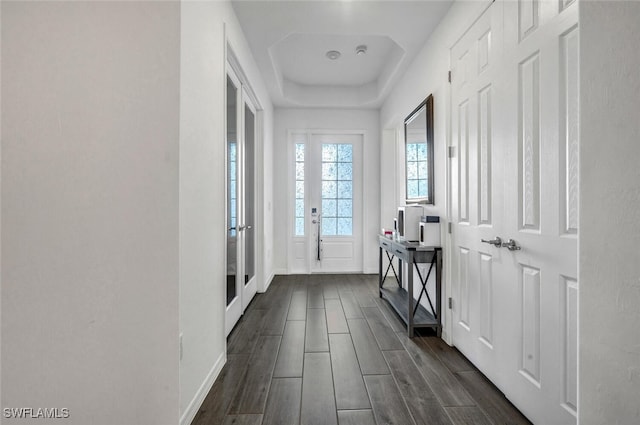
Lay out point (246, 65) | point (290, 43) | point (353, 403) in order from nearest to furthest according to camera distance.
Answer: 1. point (353, 403)
2. point (246, 65)
3. point (290, 43)

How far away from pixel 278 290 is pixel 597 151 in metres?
3.47

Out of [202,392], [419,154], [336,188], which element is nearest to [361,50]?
[419,154]

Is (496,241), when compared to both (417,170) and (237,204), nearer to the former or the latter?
(417,170)

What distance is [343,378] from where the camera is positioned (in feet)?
6.05

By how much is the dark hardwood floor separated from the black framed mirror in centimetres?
125

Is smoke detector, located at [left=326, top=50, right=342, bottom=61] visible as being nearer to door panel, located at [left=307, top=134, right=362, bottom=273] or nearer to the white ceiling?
the white ceiling

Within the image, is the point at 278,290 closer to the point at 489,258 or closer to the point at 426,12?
the point at 489,258

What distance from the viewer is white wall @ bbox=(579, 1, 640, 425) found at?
75cm

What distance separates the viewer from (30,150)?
1.33 metres

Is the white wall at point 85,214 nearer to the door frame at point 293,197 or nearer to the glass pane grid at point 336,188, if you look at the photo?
the door frame at point 293,197

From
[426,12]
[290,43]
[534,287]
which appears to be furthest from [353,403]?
[290,43]

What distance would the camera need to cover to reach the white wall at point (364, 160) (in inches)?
183

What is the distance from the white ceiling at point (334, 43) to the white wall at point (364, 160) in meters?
0.18

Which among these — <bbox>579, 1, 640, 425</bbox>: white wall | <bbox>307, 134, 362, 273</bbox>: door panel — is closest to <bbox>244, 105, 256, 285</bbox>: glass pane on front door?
<bbox>307, 134, 362, 273</bbox>: door panel
